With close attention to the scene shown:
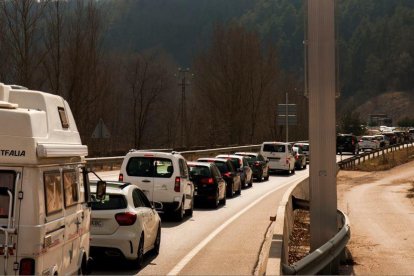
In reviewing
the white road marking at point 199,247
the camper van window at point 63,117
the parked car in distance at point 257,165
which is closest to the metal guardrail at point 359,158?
the parked car in distance at point 257,165

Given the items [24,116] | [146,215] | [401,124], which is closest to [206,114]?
[146,215]

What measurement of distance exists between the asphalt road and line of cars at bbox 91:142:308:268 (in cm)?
34

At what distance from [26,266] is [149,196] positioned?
1174 cm

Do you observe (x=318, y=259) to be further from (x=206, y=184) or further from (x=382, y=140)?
(x=382, y=140)

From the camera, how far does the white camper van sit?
633 cm

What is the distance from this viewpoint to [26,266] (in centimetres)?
633

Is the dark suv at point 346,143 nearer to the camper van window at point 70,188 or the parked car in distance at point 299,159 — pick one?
the parked car in distance at point 299,159

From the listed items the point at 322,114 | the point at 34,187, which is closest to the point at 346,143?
the point at 322,114

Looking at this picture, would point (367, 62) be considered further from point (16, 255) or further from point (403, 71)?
point (16, 255)

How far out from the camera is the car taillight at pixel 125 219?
440 inches

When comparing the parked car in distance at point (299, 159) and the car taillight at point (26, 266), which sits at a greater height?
the car taillight at point (26, 266)

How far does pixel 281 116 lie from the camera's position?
6372 centimetres

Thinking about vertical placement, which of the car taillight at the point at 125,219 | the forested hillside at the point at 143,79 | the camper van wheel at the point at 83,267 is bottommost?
the camper van wheel at the point at 83,267

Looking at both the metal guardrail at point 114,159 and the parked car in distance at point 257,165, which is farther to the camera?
the parked car in distance at point 257,165
